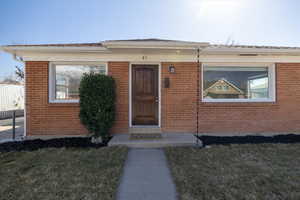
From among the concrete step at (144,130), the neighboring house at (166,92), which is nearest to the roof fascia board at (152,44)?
the neighboring house at (166,92)

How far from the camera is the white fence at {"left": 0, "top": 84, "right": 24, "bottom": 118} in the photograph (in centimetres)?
1348

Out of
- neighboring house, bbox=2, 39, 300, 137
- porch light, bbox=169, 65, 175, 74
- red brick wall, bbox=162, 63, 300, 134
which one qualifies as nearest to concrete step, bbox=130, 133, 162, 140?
neighboring house, bbox=2, 39, 300, 137

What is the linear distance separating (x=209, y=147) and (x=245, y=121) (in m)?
2.17

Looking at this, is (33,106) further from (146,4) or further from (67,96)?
(146,4)

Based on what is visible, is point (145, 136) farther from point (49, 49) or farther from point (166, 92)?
point (49, 49)

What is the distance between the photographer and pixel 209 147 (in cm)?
447

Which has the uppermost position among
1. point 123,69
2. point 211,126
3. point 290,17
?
point 290,17

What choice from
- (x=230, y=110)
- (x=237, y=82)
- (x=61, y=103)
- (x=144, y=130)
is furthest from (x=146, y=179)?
(x=237, y=82)

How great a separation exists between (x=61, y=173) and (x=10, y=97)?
15.6m

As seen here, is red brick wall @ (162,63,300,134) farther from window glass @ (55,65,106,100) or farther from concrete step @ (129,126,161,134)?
window glass @ (55,65,106,100)

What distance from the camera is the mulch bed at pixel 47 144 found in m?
4.47

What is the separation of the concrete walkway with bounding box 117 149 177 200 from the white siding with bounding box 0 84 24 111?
1520 centimetres

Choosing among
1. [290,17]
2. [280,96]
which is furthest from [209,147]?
[290,17]

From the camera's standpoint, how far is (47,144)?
4.70 meters
